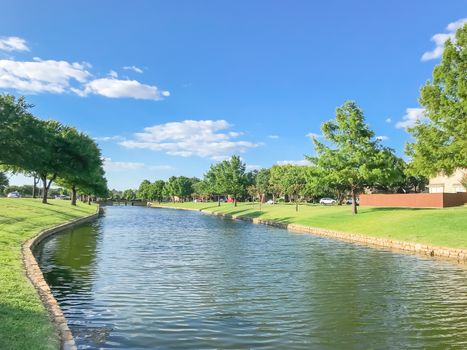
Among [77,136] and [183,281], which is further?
[77,136]

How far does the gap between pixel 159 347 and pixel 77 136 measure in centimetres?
6338

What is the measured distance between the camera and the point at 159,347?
31.9 feet

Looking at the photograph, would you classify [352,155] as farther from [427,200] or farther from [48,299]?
[48,299]

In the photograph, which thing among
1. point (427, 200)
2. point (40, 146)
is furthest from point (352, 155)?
point (40, 146)

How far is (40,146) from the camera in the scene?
170 feet

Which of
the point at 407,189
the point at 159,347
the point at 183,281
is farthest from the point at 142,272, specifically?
the point at 407,189

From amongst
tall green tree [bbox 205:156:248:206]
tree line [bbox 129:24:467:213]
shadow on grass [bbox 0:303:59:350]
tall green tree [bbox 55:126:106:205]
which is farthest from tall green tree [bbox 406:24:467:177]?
tall green tree [bbox 205:156:248:206]

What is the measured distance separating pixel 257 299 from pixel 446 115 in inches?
909

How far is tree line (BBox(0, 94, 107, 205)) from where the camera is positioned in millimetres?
45125

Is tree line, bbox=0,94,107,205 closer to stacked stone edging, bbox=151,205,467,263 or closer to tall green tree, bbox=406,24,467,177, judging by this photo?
stacked stone edging, bbox=151,205,467,263

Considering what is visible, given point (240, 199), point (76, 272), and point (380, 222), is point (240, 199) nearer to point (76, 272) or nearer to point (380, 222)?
point (380, 222)

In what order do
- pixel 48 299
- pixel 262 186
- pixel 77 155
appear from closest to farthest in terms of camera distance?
pixel 48 299 < pixel 77 155 < pixel 262 186

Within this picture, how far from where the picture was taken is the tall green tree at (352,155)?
4788cm

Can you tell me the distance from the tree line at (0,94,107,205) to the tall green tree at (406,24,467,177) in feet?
118
